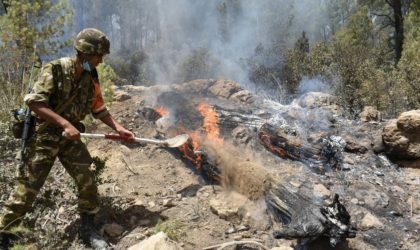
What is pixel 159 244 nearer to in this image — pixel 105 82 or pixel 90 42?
pixel 90 42

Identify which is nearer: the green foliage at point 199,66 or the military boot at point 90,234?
the military boot at point 90,234

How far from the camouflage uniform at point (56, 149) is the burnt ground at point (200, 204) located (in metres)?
0.28

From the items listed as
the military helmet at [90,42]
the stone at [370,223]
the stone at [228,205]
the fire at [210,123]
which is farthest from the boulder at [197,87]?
the stone at [370,223]

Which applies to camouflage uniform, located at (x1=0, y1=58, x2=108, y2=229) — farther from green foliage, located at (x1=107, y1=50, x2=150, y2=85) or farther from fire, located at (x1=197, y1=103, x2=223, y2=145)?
green foliage, located at (x1=107, y1=50, x2=150, y2=85)

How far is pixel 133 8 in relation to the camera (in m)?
35.2

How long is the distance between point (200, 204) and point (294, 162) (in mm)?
1548

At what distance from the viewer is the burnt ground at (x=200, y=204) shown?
337 cm

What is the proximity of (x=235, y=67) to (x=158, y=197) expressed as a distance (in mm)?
13601

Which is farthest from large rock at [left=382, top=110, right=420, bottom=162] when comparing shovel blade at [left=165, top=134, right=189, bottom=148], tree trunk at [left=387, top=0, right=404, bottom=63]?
tree trunk at [left=387, top=0, right=404, bottom=63]

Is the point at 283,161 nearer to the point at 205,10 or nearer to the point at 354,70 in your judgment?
the point at 354,70

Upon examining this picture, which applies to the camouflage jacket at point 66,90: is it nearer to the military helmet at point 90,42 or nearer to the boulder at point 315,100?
the military helmet at point 90,42

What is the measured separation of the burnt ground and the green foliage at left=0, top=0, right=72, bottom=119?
1.62 meters

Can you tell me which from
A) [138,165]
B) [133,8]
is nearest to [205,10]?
[133,8]

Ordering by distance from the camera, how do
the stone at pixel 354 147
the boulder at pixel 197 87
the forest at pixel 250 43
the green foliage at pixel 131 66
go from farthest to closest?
the green foliage at pixel 131 66 < the boulder at pixel 197 87 < the forest at pixel 250 43 < the stone at pixel 354 147
